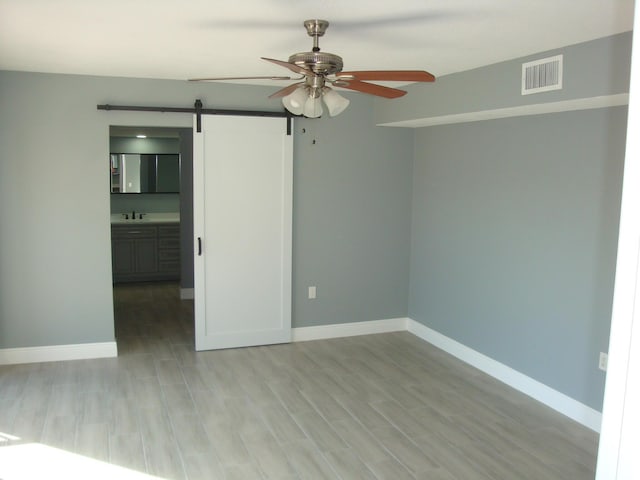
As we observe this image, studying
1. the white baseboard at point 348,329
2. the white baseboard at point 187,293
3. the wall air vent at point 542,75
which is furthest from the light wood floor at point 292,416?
the wall air vent at point 542,75

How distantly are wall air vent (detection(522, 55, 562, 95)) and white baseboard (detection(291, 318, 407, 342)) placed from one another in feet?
9.60

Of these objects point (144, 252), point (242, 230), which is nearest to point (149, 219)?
point (144, 252)

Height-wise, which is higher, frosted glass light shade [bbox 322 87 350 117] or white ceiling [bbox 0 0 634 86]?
white ceiling [bbox 0 0 634 86]

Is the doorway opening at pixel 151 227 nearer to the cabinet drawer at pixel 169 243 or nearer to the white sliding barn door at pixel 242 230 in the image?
the cabinet drawer at pixel 169 243

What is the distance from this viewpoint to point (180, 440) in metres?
3.51

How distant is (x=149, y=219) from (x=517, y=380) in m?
5.59

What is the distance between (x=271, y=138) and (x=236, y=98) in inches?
18.6

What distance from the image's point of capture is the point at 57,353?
4844 millimetres

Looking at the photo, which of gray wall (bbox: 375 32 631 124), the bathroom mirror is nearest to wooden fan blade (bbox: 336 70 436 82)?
gray wall (bbox: 375 32 631 124)

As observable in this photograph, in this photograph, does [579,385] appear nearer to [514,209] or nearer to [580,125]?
[514,209]

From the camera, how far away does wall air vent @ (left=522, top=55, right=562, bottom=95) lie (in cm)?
342

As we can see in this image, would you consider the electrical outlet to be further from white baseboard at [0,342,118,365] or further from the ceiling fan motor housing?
white baseboard at [0,342,118,365]

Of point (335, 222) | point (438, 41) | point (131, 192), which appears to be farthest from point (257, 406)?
point (131, 192)

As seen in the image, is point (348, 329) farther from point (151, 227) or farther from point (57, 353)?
point (151, 227)
